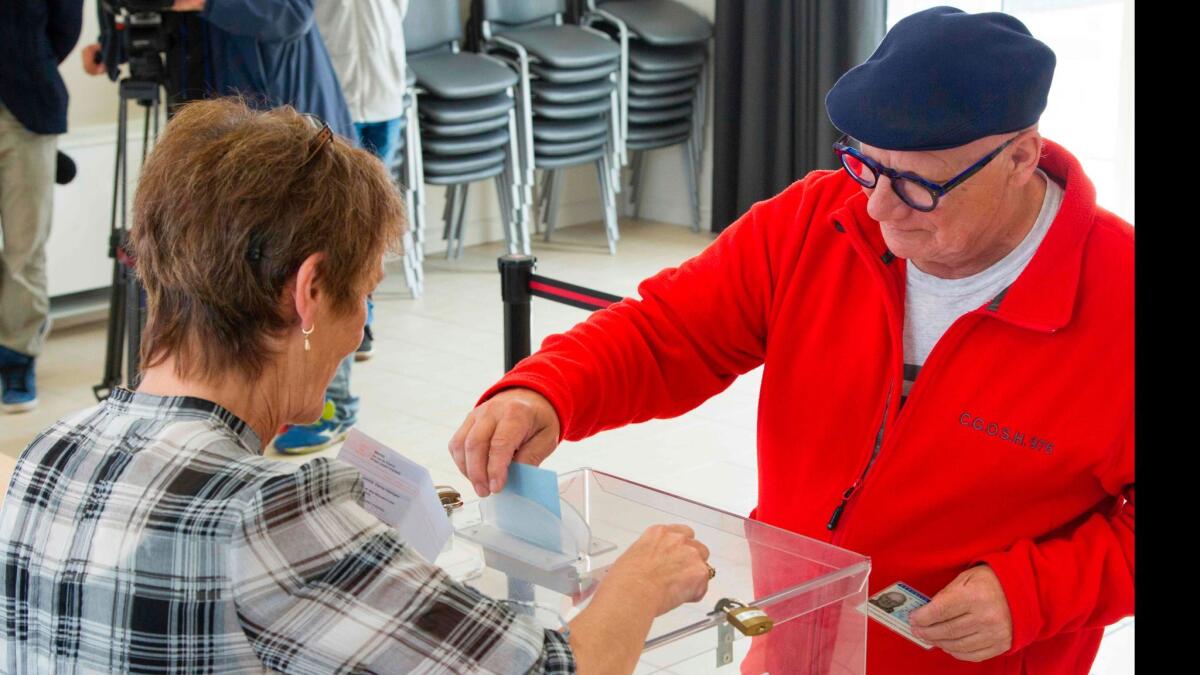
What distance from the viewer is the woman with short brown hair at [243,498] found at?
3.67 ft

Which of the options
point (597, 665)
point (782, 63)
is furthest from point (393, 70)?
point (597, 665)

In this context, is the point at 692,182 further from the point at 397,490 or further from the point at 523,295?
the point at 397,490

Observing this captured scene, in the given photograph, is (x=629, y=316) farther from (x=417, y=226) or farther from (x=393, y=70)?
(x=417, y=226)

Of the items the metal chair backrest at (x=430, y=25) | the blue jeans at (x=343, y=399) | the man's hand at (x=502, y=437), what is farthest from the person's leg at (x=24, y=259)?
the man's hand at (x=502, y=437)

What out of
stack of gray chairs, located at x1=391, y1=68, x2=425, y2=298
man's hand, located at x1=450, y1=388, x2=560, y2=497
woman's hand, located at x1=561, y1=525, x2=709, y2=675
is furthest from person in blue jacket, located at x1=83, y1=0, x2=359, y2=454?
woman's hand, located at x1=561, y1=525, x2=709, y2=675

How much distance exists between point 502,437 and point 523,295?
1.28 metres

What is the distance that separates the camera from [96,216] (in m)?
5.61

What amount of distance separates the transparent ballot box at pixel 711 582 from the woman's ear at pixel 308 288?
397 mm

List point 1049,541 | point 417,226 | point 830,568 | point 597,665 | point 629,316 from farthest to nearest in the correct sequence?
point 417,226
point 629,316
point 1049,541
point 830,568
point 597,665

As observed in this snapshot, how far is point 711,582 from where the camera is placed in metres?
1.48

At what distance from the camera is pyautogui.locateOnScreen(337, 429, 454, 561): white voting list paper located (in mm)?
1457

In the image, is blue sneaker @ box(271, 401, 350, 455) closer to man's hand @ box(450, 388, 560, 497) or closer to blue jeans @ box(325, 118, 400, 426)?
blue jeans @ box(325, 118, 400, 426)

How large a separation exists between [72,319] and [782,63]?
11.4 ft

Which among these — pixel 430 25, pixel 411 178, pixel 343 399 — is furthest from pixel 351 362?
pixel 430 25
